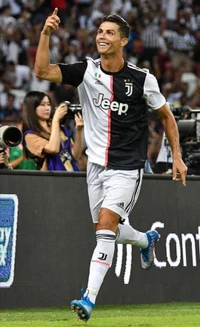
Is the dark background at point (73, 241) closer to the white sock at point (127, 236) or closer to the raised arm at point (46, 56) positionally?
the white sock at point (127, 236)

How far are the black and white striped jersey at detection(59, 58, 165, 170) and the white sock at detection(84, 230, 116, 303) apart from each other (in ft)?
2.04

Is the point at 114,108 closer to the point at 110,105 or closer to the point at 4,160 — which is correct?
the point at 110,105

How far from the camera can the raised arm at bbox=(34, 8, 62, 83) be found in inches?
296

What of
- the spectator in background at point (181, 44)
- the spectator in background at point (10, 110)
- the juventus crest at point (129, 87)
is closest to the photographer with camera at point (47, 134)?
the juventus crest at point (129, 87)

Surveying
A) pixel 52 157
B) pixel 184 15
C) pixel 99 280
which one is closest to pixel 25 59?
pixel 184 15

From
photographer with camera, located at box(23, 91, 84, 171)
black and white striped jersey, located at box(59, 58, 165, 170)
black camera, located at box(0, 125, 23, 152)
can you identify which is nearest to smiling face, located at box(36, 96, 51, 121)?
photographer with camera, located at box(23, 91, 84, 171)

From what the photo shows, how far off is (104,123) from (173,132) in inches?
23.6

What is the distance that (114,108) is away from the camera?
7957mm

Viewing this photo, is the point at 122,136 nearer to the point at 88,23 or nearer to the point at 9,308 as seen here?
the point at 9,308

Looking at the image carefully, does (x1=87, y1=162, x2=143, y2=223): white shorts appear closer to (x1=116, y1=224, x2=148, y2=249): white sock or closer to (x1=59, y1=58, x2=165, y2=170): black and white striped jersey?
(x1=59, y1=58, x2=165, y2=170): black and white striped jersey

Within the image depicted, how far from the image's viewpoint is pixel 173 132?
802cm

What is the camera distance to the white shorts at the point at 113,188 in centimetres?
777

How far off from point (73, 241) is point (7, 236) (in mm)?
787

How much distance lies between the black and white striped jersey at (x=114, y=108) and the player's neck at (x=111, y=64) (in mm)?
38
